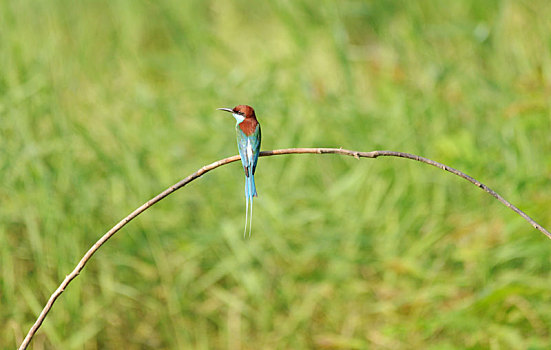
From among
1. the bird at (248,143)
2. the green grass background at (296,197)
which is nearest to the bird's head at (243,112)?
the bird at (248,143)

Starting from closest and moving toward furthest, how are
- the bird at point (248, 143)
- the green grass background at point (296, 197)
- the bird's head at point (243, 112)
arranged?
the bird at point (248, 143) → the bird's head at point (243, 112) → the green grass background at point (296, 197)

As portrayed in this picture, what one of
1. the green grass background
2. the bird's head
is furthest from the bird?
the green grass background

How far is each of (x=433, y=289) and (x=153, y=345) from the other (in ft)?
3.78

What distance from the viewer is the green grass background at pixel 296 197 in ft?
9.80

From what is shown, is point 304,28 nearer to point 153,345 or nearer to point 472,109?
point 472,109

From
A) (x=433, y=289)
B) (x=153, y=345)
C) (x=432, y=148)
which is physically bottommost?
(x=153, y=345)

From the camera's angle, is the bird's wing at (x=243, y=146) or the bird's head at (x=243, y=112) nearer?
the bird's wing at (x=243, y=146)

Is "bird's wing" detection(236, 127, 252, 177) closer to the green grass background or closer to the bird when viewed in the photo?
the bird

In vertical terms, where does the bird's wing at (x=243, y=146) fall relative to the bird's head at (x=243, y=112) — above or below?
below

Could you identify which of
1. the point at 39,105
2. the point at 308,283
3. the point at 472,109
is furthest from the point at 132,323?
the point at 472,109

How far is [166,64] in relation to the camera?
14.1ft

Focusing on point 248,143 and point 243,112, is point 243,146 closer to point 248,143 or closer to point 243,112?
point 248,143

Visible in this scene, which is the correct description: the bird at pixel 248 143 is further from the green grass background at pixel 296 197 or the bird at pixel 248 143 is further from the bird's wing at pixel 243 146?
the green grass background at pixel 296 197

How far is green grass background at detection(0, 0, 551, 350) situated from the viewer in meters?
2.99
